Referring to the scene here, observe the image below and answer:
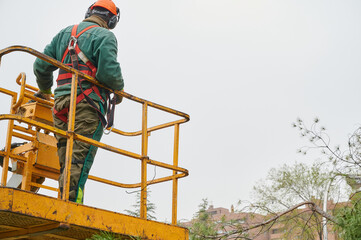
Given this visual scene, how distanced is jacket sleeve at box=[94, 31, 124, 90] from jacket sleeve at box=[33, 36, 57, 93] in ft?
2.26

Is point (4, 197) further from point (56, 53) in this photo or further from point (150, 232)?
point (56, 53)

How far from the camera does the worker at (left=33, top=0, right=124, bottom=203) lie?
458cm

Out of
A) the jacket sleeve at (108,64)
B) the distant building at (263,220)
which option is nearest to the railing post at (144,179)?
the jacket sleeve at (108,64)

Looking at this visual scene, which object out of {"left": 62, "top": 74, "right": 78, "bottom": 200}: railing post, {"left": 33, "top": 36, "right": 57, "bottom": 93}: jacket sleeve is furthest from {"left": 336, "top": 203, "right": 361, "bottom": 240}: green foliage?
{"left": 33, "top": 36, "right": 57, "bottom": 93}: jacket sleeve

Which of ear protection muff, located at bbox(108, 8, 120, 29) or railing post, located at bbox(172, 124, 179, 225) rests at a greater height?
ear protection muff, located at bbox(108, 8, 120, 29)

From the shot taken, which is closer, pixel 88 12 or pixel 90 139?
pixel 90 139

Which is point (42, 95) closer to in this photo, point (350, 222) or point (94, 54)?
point (94, 54)

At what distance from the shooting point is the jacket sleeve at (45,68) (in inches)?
206

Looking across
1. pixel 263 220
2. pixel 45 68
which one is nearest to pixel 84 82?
pixel 45 68

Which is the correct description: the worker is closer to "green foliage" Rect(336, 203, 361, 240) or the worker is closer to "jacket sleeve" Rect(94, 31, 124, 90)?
"jacket sleeve" Rect(94, 31, 124, 90)

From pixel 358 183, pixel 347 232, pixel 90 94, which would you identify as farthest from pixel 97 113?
pixel 358 183

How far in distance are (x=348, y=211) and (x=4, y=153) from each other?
149 inches

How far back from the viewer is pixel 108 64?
4.69 m

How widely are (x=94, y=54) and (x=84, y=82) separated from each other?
304mm
